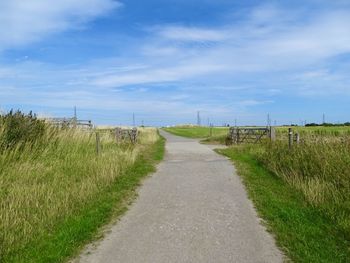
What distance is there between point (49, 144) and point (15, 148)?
8.44ft

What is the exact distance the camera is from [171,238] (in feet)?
24.4

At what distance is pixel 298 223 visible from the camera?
8375 mm

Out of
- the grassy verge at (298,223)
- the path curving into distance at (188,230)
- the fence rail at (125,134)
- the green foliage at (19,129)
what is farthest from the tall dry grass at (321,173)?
the fence rail at (125,134)

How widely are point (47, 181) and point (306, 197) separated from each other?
Result: 681cm

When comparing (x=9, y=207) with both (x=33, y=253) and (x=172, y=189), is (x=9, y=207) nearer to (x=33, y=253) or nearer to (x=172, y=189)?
(x=33, y=253)

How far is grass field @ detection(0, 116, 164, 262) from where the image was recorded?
699cm

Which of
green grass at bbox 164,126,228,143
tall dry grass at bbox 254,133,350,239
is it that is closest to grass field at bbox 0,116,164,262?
tall dry grass at bbox 254,133,350,239

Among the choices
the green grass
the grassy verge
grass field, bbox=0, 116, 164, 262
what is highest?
the green grass

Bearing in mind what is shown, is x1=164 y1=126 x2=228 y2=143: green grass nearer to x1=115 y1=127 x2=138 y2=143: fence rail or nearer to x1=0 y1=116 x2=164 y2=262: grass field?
x1=115 y1=127 x2=138 y2=143: fence rail

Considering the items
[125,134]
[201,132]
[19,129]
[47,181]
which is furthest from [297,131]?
[201,132]

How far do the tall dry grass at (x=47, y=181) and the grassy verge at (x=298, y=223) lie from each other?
401 cm

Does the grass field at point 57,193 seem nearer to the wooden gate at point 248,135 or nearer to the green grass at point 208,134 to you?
the wooden gate at point 248,135

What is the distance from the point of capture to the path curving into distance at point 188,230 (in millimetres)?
6500

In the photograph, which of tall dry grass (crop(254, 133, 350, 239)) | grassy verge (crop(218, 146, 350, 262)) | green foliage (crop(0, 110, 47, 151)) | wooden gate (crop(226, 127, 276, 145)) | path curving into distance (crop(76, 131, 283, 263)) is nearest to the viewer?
path curving into distance (crop(76, 131, 283, 263))
